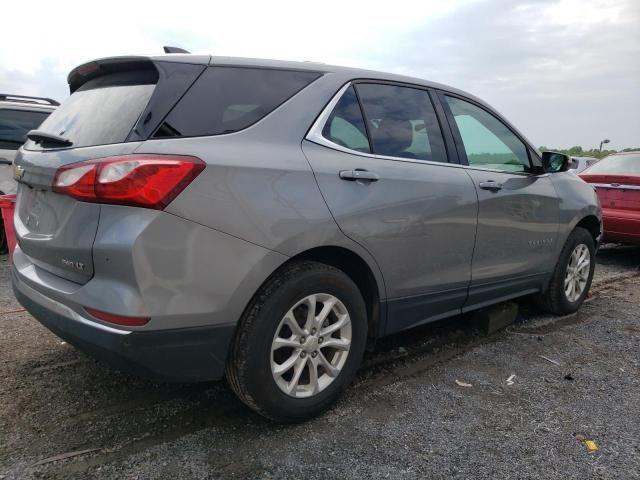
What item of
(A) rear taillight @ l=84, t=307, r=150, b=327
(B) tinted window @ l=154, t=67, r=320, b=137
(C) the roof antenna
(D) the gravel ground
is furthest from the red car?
(A) rear taillight @ l=84, t=307, r=150, b=327

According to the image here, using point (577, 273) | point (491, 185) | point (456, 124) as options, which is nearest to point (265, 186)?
point (456, 124)

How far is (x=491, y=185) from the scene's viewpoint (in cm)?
335

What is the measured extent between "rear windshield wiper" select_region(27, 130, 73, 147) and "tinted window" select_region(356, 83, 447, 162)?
1.49m

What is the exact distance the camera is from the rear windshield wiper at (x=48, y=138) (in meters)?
2.35

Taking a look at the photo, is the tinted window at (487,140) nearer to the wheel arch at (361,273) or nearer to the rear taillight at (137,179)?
the wheel arch at (361,273)

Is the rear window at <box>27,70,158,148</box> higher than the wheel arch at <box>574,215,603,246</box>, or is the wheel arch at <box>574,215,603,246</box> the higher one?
the rear window at <box>27,70,158,148</box>

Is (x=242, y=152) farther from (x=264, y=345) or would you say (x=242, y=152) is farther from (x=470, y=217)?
(x=470, y=217)

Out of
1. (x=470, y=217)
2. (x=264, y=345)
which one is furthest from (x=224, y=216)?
(x=470, y=217)

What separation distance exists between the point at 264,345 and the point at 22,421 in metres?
1.27

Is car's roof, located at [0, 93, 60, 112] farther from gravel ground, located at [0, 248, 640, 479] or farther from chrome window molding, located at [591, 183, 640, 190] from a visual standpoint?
chrome window molding, located at [591, 183, 640, 190]

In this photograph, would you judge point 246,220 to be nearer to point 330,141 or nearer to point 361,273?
point 330,141

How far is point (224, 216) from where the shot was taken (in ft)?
6.81

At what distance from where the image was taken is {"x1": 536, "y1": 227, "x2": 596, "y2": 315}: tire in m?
4.22

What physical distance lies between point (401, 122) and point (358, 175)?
66 cm
